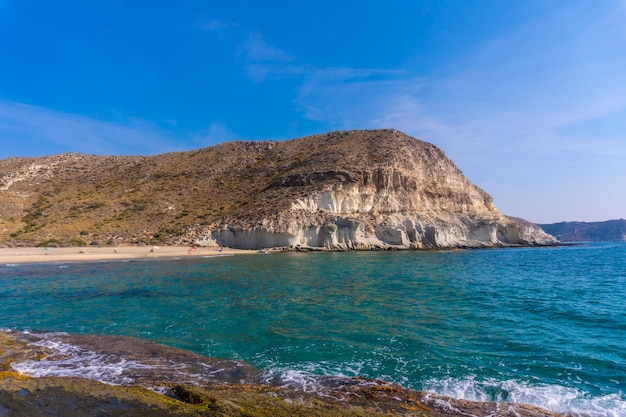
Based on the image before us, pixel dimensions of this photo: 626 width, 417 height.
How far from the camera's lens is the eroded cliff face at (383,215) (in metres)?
52.8

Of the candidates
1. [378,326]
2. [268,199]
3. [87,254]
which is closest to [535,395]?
[378,326]

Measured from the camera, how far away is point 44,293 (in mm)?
17812

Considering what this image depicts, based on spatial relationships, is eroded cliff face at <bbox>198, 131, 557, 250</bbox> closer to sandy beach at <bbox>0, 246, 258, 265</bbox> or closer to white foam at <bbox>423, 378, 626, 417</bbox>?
sandy beach at <bbox>0, 246, 258, 265</bbox>

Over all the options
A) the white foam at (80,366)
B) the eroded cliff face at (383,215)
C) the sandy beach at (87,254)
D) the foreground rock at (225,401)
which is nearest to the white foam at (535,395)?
the foreground rock at (225,401)

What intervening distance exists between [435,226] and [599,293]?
42.6 metres

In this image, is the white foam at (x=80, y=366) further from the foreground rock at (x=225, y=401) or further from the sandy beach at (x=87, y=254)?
the sandy beach at (x=87, y=254)

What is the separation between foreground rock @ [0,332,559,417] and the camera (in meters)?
5.03

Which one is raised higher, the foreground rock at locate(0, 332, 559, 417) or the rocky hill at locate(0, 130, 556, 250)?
the rocky hill at locate(0, 130, 556, 250)

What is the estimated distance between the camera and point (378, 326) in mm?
11688

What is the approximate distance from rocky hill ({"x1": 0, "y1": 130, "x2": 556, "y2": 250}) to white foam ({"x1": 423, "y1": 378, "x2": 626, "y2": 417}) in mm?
44218

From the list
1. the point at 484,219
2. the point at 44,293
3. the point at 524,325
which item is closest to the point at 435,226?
the point at 484,219

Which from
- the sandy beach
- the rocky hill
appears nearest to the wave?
the sandy beach

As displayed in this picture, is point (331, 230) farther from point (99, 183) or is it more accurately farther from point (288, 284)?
point (99, 183)

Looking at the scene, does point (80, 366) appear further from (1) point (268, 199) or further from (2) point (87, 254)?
(1) point (268, 199)
